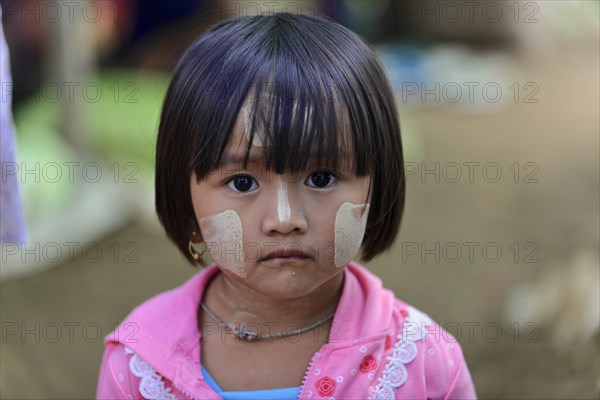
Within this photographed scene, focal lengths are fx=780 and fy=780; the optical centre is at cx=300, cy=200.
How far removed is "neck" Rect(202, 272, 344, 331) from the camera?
1.66m

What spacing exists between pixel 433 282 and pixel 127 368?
84.9 inches

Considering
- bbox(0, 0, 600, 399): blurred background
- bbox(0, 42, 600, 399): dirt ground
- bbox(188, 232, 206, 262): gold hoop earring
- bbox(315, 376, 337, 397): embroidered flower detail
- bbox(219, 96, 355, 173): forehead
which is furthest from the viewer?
bbox(0, 0, 600, 399): blurred background

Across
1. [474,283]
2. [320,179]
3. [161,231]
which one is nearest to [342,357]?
[320,179]

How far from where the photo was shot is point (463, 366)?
167cm

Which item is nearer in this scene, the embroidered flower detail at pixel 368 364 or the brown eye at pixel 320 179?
the brown eye at pixel 320 179

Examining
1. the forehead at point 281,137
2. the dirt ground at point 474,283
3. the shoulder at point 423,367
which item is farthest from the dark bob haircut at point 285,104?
the dirt ground at point 474,283

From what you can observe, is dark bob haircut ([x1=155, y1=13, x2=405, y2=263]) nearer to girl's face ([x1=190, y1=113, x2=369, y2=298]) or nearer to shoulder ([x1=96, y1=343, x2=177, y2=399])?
girl's face ([x1=190, y1=113, x2=369, y2=298])

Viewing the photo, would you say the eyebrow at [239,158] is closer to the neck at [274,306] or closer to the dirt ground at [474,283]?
the neck at [274,306]

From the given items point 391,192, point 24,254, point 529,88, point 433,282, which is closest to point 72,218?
point 24,254

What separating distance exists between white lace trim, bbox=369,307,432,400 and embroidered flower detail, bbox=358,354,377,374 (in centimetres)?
3

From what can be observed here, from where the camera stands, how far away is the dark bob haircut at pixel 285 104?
1.44 meters

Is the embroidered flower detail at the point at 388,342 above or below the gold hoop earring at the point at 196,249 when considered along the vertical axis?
below

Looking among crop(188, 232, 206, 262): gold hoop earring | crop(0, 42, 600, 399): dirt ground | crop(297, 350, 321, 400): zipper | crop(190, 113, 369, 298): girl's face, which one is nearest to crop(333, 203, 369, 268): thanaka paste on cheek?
crop(190, 113, 369, 298): girl's face

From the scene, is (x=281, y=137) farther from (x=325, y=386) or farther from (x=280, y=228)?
(x=325, y=386)
